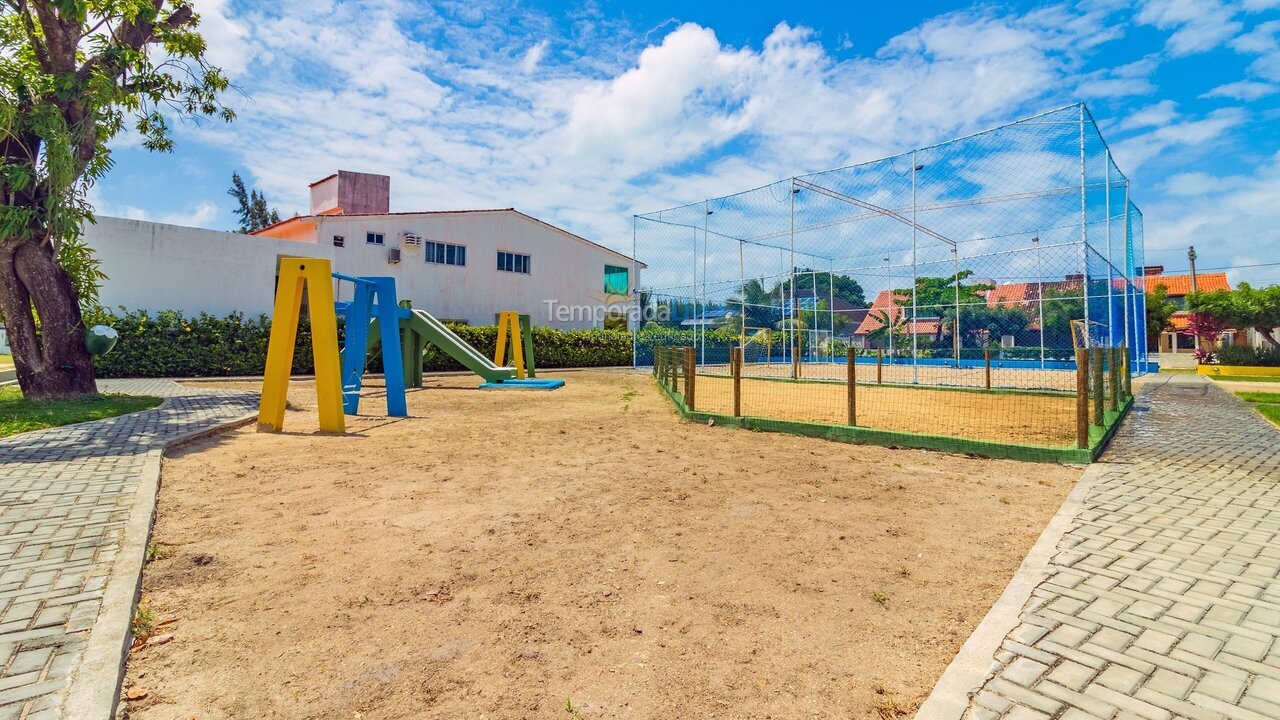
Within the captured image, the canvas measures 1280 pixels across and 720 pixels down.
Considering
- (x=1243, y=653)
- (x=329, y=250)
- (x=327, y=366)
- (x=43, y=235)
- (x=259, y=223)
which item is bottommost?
(x=1243, y=653)

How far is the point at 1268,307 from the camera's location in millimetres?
23031

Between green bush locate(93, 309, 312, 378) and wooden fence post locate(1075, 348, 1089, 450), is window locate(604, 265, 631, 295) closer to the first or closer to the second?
green bush locate(93, 309, 312, 378)

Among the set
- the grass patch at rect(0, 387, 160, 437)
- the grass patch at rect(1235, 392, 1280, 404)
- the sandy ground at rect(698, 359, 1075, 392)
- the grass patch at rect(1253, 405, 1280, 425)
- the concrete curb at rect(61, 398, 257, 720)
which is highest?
the grass patch at rect(0, 387, 160, 437)

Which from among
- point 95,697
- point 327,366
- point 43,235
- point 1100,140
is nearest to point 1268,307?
point 1100,140

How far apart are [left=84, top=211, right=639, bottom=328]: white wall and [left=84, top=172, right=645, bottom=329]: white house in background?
29 millimetres

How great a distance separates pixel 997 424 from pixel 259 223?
5114cm

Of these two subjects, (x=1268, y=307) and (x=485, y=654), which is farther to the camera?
(x=1268, y=307)

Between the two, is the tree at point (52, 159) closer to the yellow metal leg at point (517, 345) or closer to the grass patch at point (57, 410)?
the grass patch at point (57, 410)

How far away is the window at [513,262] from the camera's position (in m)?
24.1

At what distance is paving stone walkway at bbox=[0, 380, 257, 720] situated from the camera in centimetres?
200

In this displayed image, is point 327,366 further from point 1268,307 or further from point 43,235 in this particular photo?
point 1268,307

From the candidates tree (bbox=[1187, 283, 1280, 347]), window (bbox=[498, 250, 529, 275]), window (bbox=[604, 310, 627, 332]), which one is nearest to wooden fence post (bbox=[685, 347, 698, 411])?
window (bbox=[498, 250, 529, 275])

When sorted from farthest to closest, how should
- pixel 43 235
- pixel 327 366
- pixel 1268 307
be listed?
pixel 1268 307, pixel 43 235, pixel 327 366

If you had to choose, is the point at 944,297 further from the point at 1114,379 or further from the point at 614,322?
the point at 1114,379
